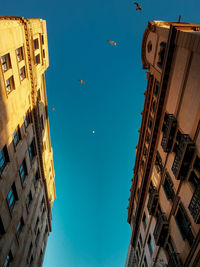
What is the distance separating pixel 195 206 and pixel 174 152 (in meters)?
6.27

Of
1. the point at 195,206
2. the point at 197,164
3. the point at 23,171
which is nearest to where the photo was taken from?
the point at 195,206

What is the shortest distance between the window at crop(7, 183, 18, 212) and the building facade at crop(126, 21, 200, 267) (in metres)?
17.3

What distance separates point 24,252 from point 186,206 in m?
23.4

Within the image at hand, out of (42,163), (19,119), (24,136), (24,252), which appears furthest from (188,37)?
(24,252)

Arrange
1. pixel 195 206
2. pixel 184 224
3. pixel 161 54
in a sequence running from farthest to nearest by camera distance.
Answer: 1. pixel 161 54
2. pixel 184 224
3. pixel 195 206

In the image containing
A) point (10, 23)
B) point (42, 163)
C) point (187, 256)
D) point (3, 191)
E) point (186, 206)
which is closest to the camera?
point (187, 256)

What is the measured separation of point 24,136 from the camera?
→ 2586 cm

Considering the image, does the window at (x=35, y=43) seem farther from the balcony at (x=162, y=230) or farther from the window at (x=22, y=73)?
the balcony at (x=162, y=230)

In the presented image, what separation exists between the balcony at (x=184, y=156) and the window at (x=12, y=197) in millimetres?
18749

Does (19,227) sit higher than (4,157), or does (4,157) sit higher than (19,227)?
(4,157)

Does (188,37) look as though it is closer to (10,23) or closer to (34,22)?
(10,23)

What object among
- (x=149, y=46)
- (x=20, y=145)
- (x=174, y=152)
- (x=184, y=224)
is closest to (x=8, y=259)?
(x=20, y=145)

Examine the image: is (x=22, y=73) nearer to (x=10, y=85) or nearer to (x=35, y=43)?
(x=10, y=85)

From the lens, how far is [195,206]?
580 inches
